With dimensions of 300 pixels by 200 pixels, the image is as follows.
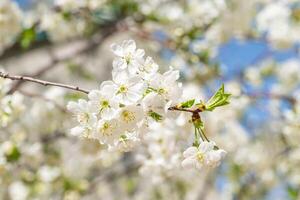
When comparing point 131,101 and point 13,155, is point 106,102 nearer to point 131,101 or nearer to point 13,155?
point 131,101

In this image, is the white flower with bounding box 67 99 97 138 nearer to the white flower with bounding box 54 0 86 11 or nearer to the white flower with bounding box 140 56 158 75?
the white flower with bounding box 140 56 158 75

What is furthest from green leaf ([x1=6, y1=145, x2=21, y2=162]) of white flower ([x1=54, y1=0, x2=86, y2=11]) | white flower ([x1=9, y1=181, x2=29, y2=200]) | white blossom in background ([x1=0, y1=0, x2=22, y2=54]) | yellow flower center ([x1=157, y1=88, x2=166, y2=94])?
yellow flower center ([x1=157, y1=88, x2=166, y2=94])

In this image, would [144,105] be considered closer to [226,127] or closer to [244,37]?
[244,37]

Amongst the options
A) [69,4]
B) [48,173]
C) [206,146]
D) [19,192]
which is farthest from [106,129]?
[19,192]

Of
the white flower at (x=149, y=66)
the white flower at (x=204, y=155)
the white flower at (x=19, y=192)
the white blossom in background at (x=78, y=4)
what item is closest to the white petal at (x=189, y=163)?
the white flower at (x=204, y=155)

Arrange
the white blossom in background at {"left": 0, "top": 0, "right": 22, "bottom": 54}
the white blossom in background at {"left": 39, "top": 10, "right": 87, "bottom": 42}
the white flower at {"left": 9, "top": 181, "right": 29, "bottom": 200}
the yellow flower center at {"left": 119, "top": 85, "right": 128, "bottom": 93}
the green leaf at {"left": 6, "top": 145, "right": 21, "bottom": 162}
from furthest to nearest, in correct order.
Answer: the white flower at {"left": 9, "top": 181, "right": 29, "bottom": 200} < the white blossom in background at {"left": 39, "top": 10, "right": 87, "bottom": 42} < the white blossom in background at {"left": 0, "top": 0, "right": 22, "bottom": 54} < the green leaf at {"left": 6, "top": 145, "right": 21, "bottom": 162} < the yellow flower center at {"left": 119, "top": 85, "right": 128, "bottom": 93}

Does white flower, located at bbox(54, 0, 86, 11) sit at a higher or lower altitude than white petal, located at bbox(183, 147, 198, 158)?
higher

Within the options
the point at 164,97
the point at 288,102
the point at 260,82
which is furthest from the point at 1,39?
the point at 260,82
